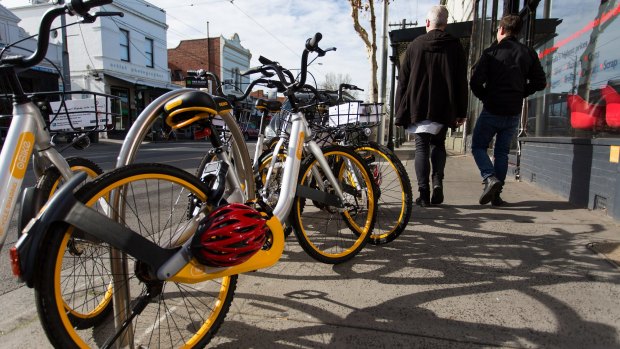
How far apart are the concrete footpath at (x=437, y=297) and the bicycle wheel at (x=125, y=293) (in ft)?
0.59

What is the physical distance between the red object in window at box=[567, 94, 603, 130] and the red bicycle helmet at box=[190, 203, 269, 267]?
398 centimetres

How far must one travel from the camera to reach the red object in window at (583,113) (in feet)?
13.1

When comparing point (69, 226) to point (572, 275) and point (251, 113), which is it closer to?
point (251, 113)

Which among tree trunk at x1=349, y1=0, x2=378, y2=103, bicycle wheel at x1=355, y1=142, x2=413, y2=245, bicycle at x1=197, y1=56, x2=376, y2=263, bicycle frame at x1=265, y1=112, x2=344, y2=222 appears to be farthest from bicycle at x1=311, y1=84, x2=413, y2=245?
tree trunk at x1=349, y1=0, x2=378, y2=103

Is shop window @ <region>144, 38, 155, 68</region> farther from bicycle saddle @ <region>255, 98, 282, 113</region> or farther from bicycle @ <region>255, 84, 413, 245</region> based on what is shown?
bicycle saddle @ <region>255, 98, 282, 113</region>

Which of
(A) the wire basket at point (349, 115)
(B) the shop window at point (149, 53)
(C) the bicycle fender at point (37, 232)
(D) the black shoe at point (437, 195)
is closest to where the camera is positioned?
(C) the bicycle fender at point (37, 232)

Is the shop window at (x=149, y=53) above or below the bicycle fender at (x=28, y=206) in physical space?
above

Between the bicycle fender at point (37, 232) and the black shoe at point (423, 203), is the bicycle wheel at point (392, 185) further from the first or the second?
the bicycle fender at point (37, 232)

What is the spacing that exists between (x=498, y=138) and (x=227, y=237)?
384 centimetres

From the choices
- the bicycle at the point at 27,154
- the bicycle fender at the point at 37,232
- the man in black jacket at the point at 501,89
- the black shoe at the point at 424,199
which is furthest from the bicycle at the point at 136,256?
the man in black jacket at the point at 501,89

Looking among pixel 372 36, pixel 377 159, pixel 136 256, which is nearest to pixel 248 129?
pixel 377 159

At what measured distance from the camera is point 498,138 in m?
4.41

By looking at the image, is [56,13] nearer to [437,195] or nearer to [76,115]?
[76,115]

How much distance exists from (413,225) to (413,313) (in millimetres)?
1621
